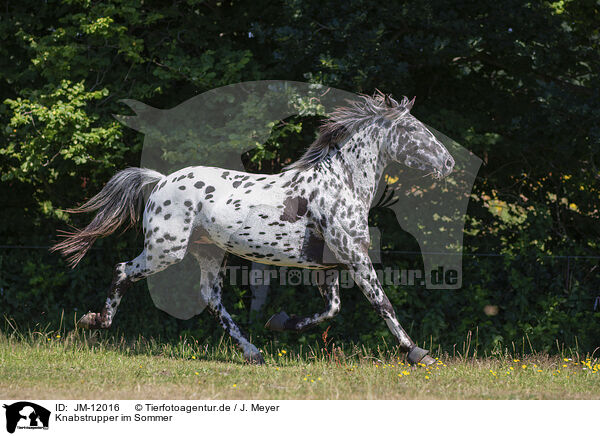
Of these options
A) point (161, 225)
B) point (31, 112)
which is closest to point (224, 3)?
point (31, 112)

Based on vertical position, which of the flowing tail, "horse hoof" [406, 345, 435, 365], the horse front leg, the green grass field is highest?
the flowing tail

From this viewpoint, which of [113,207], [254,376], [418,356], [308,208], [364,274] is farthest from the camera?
[113,207]

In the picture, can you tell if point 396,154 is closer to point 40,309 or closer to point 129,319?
point 129,319

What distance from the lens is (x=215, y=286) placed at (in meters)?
6.90

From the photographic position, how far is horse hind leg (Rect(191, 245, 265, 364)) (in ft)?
22.4

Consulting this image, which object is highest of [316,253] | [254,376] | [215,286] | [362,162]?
[362,162]

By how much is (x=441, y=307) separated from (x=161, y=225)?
11.7 ft

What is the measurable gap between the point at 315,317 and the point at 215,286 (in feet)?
3.79

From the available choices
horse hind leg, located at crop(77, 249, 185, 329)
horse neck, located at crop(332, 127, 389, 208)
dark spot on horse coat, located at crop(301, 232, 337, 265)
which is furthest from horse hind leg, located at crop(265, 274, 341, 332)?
horse hind leg, located at crop(77, 249, 185, 329)

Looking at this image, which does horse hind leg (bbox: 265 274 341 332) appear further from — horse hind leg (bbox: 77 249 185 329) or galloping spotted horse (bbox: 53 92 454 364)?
horse hind leg (bbox: 77 249 185 329)

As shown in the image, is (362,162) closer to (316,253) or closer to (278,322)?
(316,253)

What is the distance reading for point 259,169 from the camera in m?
8.81
